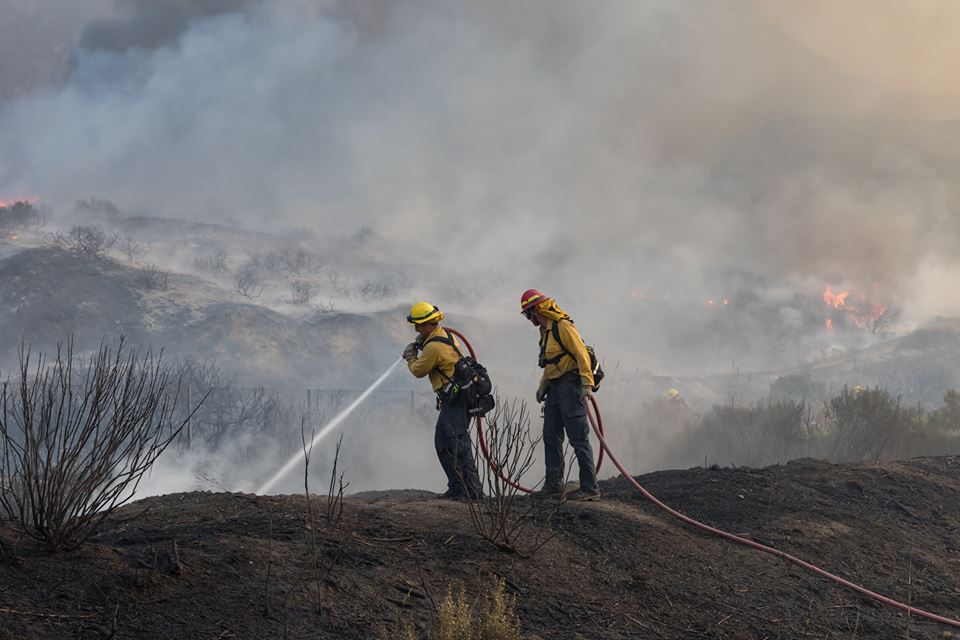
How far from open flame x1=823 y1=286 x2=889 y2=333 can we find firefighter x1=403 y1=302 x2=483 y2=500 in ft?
246

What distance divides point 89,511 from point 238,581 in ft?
2.95

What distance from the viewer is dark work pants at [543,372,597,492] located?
720cm

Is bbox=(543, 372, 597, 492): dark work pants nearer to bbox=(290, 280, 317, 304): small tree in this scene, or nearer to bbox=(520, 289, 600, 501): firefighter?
bbox=(520, 289, 600, 501): firefighter

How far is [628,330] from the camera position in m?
69.2

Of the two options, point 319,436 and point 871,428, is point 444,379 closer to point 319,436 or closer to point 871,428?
point 871,428

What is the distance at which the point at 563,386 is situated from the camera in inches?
288

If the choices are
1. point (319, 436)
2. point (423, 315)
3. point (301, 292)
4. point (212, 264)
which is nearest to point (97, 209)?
point (212, 264)

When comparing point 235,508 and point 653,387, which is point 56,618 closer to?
point 235,508

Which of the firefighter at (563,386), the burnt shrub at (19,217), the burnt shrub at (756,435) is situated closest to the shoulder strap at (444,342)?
the firefighter at (563,386)

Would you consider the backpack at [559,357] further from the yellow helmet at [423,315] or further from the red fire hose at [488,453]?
the yellow helmet at [423,315]

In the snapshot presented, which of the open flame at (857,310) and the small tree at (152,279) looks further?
the open flame at (857,310)

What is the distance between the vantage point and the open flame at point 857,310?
246 feet

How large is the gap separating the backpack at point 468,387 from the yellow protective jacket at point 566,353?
59 centimetres

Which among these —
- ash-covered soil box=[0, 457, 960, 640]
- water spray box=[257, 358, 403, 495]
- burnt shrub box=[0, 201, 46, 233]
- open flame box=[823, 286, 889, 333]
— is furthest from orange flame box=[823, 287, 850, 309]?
ash-covered soil box=[0, 457, 960, 640]
